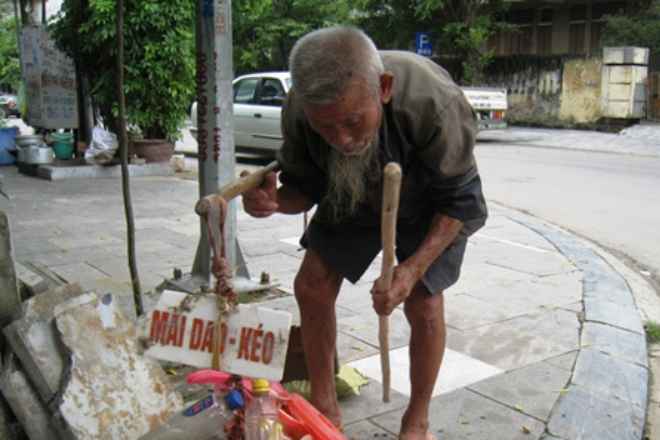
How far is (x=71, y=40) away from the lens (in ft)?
30.7

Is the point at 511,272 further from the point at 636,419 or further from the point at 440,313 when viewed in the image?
the point at 440,313

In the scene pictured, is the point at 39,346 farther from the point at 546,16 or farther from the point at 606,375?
the point at 546,16

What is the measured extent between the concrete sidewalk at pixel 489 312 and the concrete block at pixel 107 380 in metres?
0.73

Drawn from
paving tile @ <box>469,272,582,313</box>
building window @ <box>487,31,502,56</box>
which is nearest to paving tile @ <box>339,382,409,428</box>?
paving tile @ <box>469,272,582,313</box>

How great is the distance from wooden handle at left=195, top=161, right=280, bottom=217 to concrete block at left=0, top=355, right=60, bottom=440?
992 mm

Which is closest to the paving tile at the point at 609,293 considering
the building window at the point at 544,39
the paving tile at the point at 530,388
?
the paving tile at the point at 530,388

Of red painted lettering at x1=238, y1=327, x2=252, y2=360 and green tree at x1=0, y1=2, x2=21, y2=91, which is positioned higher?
green tree at x1=0, y1=2, x2=21, y2=91

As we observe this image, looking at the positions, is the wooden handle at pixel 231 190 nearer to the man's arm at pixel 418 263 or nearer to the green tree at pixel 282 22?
the man's arm at pixel 418 263

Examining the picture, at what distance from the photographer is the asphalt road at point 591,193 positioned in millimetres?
6207

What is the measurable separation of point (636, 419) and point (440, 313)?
1.03m

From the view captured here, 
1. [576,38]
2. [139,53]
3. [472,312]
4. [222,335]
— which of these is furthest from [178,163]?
[576,38]

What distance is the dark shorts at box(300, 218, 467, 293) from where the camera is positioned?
2.31 meters

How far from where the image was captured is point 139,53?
9.03 metres

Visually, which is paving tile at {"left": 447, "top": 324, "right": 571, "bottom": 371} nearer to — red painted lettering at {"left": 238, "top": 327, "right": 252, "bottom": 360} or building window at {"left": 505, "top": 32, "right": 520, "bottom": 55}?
red painted lettering at {"left": 238, "top": 327, "right": 252, "bottom": 360}
